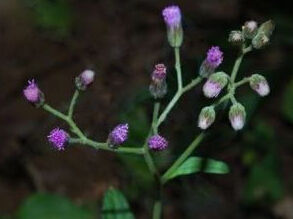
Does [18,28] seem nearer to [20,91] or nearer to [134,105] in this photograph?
[20,91]

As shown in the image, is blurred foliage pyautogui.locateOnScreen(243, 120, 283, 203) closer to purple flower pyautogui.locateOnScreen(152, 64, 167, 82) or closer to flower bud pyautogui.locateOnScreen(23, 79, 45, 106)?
purple flower pyautogui.locateOnScreen(152, 64, 167, 82)

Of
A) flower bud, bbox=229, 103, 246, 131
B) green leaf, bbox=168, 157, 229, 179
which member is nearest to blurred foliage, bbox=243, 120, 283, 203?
green leaf, bbox=168, 157, 229, 179

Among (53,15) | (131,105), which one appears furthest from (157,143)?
(53,15)

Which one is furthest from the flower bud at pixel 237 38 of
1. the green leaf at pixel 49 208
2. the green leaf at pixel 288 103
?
the green leaf at pixel 288 103

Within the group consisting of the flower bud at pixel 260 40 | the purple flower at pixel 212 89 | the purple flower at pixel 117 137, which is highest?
the flower bud at pixel 260 40

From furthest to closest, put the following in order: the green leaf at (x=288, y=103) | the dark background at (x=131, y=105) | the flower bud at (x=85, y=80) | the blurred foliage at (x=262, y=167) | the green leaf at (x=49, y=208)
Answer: the green leaf at (x=288, y=103) < the blurred foliage at (x=262, y=167) < the dark background at (x=131, y=105) < the green leaf at (x=49, y=208) < the flower bud at (x=85, y=80)

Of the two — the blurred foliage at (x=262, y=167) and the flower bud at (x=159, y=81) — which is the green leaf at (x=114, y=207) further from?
the blurred foliage at (x=262, y=167)

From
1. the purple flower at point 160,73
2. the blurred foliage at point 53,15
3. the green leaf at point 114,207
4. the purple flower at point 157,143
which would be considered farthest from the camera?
the blurred foliage at point 53,15
